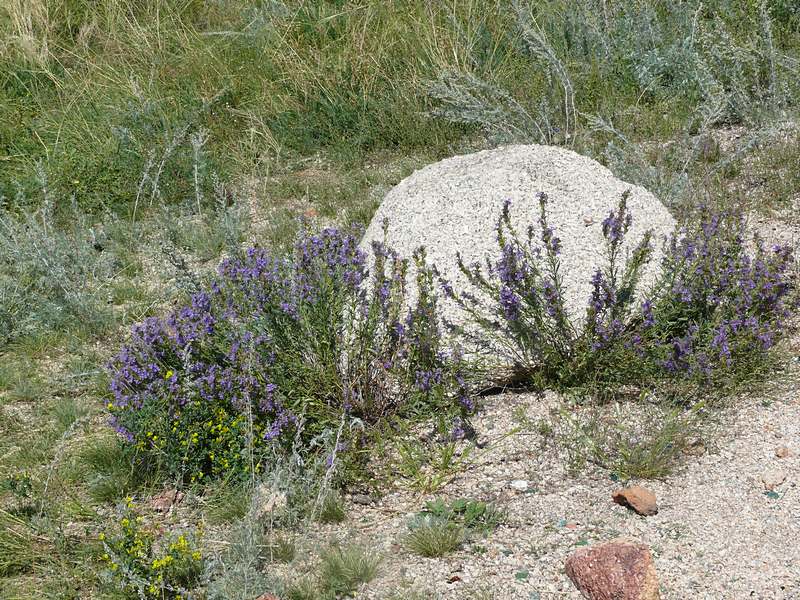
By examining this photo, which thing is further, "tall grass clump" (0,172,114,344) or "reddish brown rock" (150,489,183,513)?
"tall grass clump" (0,172,114,344)

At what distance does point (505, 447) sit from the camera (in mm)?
3381

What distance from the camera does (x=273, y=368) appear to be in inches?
135

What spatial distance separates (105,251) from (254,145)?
156 centimetres

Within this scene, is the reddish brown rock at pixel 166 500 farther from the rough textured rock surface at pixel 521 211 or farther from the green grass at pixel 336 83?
the green grass at pixel 336 83

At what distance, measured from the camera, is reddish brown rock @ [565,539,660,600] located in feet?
8.20

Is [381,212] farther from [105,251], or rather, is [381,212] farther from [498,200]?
→ [105,251]

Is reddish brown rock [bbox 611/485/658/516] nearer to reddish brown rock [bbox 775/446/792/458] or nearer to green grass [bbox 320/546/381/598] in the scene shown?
reddish brown rock [bbox 775/446/792/458]

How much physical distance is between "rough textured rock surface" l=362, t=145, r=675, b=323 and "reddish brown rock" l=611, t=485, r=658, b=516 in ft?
3.28

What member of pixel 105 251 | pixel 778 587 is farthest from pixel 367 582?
pixel 105 251

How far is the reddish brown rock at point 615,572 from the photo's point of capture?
8.20ft

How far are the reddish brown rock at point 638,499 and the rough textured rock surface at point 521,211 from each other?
1.00 m

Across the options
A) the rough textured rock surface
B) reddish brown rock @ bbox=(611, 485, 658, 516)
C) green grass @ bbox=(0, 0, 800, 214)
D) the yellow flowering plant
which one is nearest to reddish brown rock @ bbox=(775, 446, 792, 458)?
reddish brown rock @ bbox=(611, 485, 658, 516)

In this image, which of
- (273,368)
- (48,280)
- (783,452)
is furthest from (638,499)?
(48,280)

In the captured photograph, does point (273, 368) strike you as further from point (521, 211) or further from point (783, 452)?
point (783, 452)
